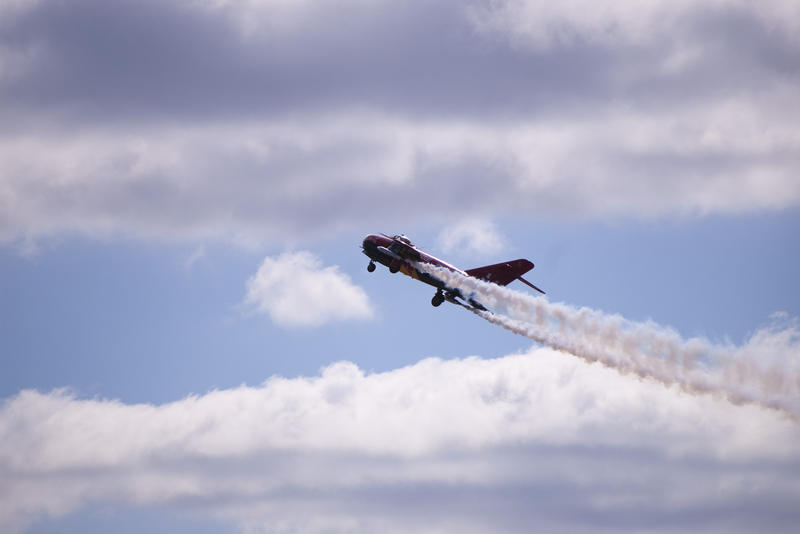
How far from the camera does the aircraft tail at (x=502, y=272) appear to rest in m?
84.9

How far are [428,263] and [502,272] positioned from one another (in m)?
9.96

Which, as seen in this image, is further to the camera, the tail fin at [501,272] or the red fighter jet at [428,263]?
the tail fin at [501,272]

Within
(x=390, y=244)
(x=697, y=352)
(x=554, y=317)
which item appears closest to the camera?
(x=697, y=352)

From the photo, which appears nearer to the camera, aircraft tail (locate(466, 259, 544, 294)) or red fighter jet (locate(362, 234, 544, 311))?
red fighter jet (locate(362, 234, 544, 311))

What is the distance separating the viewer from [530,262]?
8750cm

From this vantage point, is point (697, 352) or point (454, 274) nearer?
point (697, 352)

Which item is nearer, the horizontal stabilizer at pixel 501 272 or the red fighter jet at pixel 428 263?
the red fighter jet at pixel 428 263

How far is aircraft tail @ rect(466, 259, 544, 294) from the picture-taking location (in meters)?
84.9

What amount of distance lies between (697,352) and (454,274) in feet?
88.2

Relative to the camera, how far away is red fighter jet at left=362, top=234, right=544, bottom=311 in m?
81.1

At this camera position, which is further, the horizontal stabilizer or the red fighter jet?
the horizontal stabilizer

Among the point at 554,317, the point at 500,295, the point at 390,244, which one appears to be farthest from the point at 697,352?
the point at 390,244

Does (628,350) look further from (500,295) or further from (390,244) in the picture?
(390,244)

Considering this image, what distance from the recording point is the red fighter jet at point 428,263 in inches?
3192
